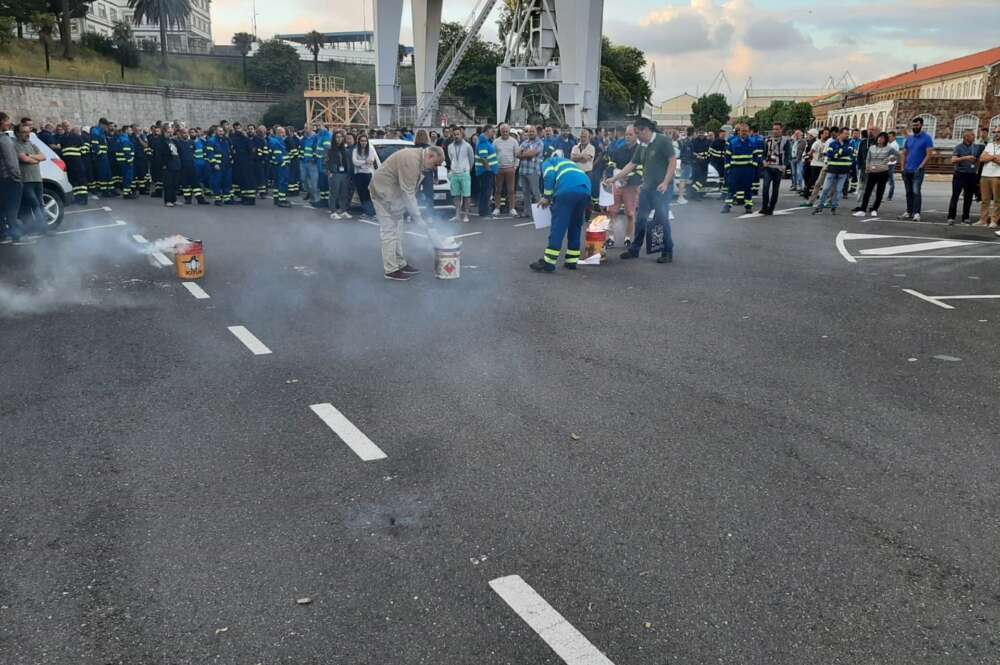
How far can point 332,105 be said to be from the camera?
65.8 meters

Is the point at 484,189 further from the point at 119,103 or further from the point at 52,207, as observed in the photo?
the point at 119,103

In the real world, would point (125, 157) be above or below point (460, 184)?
above

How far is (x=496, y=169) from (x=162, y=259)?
816 centimetres

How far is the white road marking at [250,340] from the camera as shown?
21.9ft

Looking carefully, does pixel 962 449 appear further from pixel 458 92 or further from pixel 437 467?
pixel 458 92

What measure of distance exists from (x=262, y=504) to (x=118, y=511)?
2.30 feet

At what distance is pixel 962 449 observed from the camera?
4730 mm

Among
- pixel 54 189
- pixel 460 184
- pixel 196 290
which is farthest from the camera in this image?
pixel 460 184

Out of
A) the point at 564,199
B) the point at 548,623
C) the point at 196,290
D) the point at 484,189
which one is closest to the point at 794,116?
the point at 484,189

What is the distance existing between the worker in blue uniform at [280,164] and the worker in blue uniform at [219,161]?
1172 millimetres

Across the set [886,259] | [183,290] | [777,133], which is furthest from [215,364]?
[777,133]

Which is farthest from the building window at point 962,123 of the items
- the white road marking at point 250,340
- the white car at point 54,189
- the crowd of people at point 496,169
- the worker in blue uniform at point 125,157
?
the white road marking at point 250,340

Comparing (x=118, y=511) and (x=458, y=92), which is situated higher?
(x=458, y=92)

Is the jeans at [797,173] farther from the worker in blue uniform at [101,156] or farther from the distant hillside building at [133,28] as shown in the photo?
the distant hillside building at [133,28]
